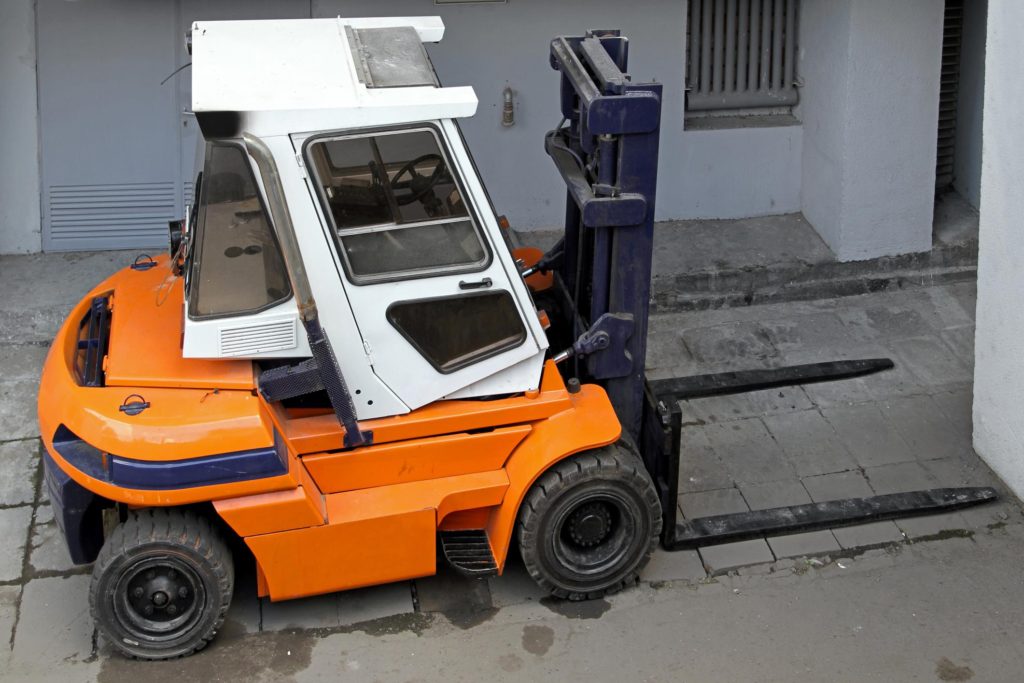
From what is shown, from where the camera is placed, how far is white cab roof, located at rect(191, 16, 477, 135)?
4.71 meters

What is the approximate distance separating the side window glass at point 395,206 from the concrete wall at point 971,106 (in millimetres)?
5231

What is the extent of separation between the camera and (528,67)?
28.7 feet

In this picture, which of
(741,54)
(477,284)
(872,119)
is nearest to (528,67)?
(741,54)

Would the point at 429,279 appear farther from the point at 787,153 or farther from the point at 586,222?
the point at 787,153

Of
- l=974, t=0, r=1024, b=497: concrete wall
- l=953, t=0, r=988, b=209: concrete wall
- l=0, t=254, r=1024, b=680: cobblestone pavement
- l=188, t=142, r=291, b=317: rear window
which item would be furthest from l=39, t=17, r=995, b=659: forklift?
l=953, t=0, r=988, b=209: concrete wall

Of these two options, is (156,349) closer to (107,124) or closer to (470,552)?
(470,552)

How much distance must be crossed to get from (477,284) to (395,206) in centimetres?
47

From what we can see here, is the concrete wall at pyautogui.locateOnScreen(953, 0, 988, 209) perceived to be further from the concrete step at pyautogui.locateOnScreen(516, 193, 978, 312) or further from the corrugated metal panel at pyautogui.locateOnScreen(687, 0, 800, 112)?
the corrugated metal panel at pyautogui.locateOnScreen(687, 0, 800, 112)

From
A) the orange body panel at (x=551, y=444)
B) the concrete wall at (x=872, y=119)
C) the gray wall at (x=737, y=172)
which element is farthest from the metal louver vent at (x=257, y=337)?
the concrete wall at (x=872, y=119)

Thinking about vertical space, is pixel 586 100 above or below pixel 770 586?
above

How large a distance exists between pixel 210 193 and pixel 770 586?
10.3ft

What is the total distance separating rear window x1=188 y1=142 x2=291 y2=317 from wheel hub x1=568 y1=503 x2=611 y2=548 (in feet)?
5.58

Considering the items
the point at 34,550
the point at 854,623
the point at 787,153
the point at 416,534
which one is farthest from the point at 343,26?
the point at 787,153

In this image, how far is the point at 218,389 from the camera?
17.0ft
